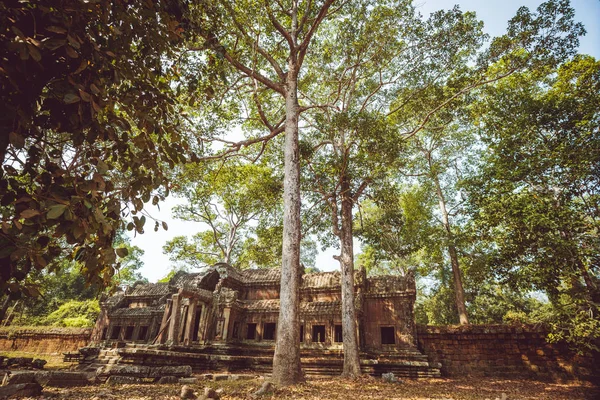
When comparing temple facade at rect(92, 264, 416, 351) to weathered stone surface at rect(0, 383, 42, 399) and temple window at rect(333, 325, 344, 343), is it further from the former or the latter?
weathered stone surface at rect(0, 383, 42, 399)

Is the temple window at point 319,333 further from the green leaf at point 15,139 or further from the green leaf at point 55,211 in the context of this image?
the green leaf at point 15,139

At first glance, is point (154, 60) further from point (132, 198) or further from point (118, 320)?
point (118, 320)

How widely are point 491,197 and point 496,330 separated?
6.95 metres

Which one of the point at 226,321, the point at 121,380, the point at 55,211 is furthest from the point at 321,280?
the point at 55,211

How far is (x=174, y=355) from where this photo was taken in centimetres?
1172

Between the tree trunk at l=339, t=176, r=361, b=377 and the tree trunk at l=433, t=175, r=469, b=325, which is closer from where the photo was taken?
the tree trunk at l=339, t=176, r=361, b=377

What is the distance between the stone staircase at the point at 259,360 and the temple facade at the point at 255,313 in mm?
699

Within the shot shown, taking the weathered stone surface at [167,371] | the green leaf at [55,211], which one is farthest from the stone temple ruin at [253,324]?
the green leaf at [55,211]

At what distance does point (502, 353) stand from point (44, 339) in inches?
1117

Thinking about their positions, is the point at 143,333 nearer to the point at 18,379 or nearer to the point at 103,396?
the point at 18,379

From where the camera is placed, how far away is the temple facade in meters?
15.5

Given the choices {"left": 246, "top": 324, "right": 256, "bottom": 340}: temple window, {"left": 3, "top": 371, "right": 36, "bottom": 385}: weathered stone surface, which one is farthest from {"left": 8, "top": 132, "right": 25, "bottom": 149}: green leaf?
{"left": 246, "top": 324, "right": 256, "bottom": 340}: temple window

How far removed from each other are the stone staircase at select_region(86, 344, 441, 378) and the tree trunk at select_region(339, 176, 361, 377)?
242 cm

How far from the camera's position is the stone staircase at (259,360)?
11.5 meters
